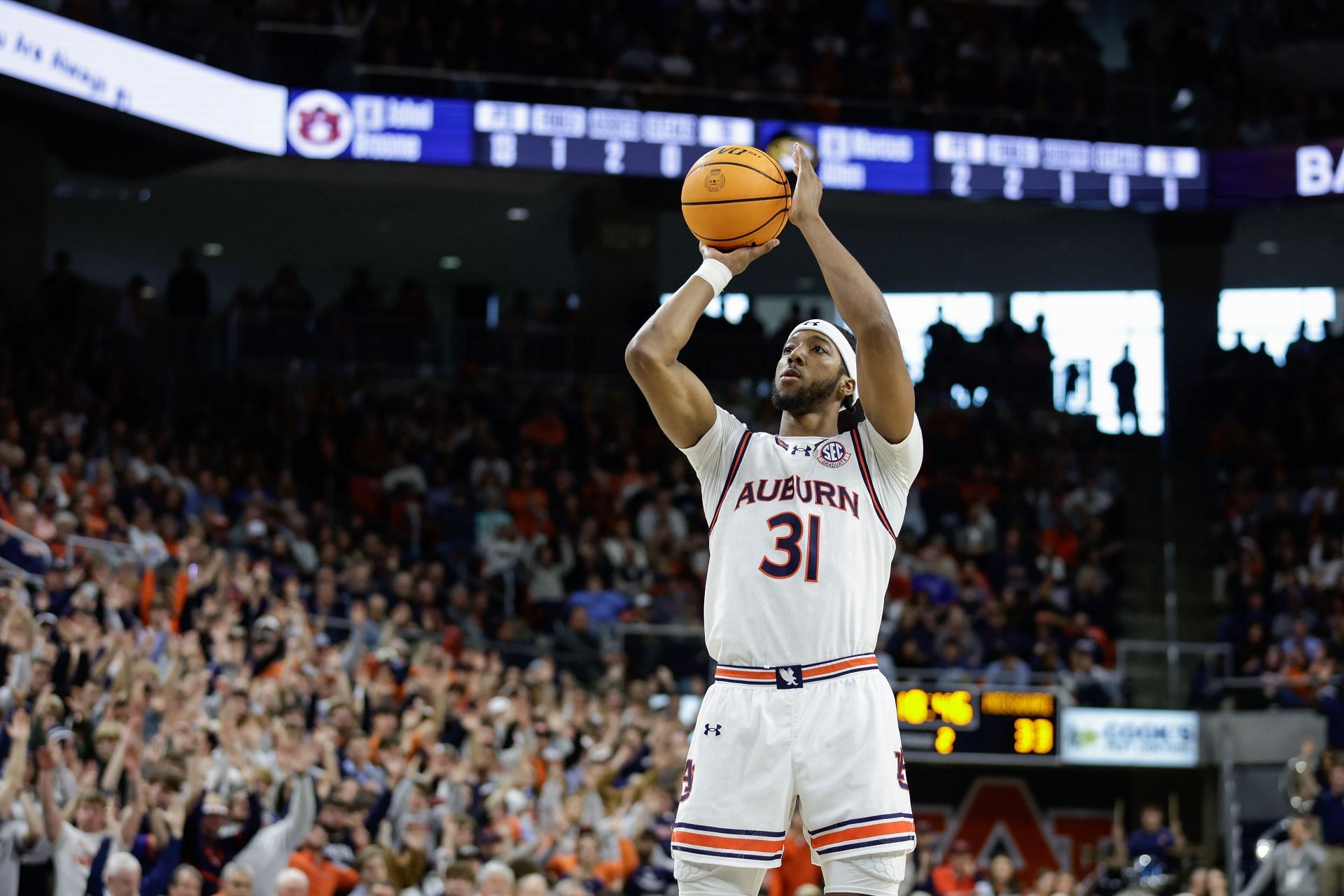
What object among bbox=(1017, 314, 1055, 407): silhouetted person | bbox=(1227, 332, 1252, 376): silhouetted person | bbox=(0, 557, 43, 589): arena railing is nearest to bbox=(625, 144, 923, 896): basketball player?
bbox=(0, 557, 43, 589): arena railing

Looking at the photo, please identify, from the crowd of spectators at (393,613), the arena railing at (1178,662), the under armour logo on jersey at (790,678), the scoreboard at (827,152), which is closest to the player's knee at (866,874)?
the under armour logo on jersey at (790,678)

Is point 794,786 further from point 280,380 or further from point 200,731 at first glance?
point 280,380

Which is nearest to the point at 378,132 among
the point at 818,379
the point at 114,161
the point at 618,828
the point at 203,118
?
the point at 203,118

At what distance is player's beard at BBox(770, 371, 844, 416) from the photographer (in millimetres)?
5160

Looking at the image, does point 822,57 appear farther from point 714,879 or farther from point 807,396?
point 714,879

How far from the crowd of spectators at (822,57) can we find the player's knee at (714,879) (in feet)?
50.3

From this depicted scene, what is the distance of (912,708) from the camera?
17.2 m

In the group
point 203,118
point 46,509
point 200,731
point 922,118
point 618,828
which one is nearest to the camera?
point 200,731

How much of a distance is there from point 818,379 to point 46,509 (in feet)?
32.4

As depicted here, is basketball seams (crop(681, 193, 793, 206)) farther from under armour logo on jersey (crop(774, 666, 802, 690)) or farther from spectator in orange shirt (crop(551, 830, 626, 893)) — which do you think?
spectator in orange shirt (crop(551, 830, 626, 893))

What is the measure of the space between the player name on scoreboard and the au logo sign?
405cm

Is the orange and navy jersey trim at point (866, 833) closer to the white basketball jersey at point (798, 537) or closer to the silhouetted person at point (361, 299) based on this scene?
the white basketball jersey at point (798, 537)

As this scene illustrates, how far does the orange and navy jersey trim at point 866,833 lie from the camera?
4.73m

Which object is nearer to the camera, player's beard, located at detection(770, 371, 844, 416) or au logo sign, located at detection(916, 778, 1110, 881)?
player's beard, located at detection(770, 371, 844, 416)
